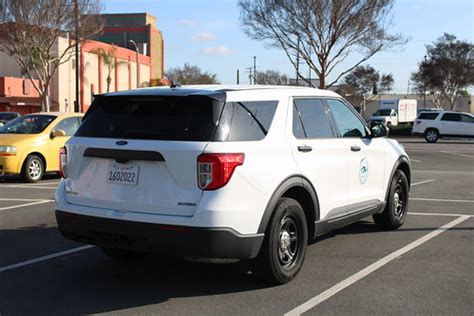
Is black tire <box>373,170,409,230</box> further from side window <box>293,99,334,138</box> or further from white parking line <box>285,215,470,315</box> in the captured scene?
side window <box>293,99,334,138</box>

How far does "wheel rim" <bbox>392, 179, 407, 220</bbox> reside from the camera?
26.5 ft

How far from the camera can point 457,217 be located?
9.16 m

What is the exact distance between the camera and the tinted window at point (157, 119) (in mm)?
4906

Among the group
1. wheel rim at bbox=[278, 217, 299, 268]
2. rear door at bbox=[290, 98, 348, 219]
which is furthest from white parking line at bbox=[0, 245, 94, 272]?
rear door at bbox=[290, 98, 348, 219]

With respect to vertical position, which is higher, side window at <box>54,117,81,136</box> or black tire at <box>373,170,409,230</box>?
side window at <box>54,117,81,136</box>

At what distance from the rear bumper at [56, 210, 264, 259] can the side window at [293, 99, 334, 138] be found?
1.32 metres

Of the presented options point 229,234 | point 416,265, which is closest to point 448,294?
point 416,265

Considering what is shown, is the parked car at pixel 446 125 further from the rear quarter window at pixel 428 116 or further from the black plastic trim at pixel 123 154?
the black plastic trim at pixel 123 154

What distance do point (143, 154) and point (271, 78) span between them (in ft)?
292

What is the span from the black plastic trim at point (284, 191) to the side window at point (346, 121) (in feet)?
3.65

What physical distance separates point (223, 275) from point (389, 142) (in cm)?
327

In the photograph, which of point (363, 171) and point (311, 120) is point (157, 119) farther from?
point (363, 171)

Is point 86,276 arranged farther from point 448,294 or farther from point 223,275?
point 448,294

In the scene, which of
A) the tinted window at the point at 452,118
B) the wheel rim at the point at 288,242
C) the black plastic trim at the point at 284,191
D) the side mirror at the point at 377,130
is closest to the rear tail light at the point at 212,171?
the black plastic trim at the point at 284,191
